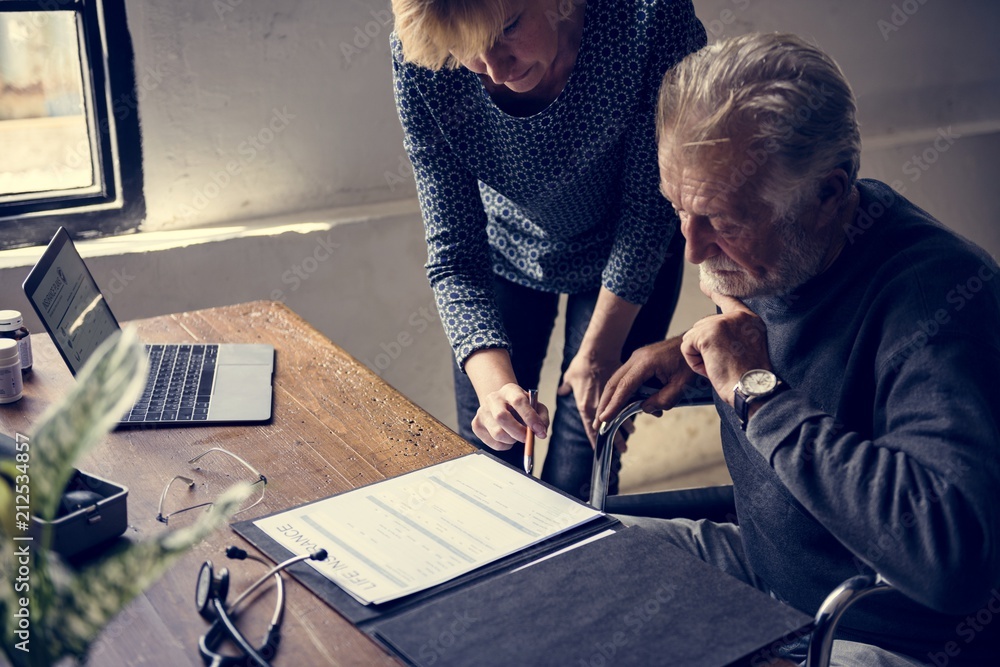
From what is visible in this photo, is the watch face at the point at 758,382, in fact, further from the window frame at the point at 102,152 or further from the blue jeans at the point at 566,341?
the window frame at the point at 102,152

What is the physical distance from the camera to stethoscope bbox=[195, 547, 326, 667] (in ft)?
2.79

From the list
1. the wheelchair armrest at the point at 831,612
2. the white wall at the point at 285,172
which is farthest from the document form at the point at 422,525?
the white wall at the point at 285,172

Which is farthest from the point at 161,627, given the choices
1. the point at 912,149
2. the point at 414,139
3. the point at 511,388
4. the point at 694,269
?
the point at 912,149

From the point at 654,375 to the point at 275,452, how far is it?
1.97 ft

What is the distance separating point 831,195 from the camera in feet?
3.81

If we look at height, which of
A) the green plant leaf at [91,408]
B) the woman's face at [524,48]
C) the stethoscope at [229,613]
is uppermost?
the woman's face at [524,48]

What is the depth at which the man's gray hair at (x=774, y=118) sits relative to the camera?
1.10 m

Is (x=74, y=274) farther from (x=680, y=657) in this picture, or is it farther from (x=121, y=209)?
(x=680, y=657)

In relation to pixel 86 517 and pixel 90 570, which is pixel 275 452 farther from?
pixel 90 570

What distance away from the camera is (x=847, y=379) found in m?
1.14

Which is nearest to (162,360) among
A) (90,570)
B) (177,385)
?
(177,385)

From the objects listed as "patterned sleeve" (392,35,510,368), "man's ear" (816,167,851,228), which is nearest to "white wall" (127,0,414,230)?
"patterned sleeve" (392,35,510,368)

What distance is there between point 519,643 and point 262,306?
112 cm

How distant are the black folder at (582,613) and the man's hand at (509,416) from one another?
0.35 meters
